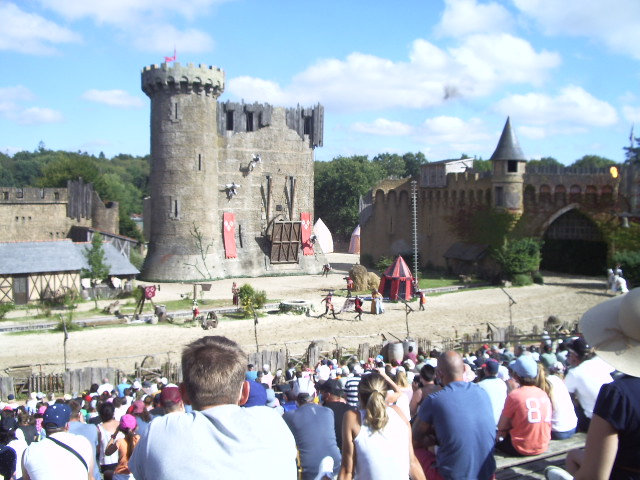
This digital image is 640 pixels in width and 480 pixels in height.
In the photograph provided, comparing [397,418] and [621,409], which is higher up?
[621,409]

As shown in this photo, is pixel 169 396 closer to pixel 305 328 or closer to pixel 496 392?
pixel 496 392

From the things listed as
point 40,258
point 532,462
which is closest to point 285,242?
point 40,258

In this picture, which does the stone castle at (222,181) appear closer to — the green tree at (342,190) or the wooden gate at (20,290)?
the wooden gate at (20,290)

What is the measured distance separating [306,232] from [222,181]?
6180 mm

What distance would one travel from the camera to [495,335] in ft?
68.2

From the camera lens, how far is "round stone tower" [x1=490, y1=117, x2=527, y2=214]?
36.7 meters

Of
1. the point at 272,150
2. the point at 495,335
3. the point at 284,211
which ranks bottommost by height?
the point at 495,335

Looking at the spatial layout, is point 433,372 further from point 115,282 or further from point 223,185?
point 223,185

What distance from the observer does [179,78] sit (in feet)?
119

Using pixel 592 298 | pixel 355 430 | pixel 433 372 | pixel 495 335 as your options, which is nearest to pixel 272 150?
pixel 592 298

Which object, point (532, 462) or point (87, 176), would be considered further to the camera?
point (87, 176)

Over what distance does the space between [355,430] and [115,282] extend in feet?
93.9

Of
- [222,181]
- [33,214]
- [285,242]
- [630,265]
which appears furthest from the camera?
[33,214]

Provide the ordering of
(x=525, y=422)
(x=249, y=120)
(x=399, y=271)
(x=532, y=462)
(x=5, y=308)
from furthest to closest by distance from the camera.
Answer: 1. (x=249, y=120)
2. (x=399, y=271)
3. (x=5, y=308)
4. (x=525, y=422)
5. (x=532, y=462)
